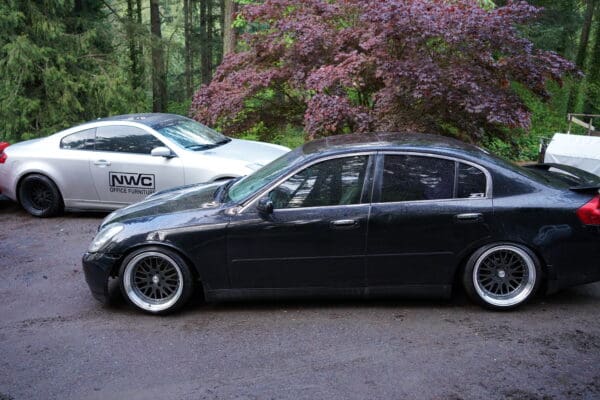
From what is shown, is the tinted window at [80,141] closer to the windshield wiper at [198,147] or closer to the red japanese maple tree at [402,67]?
the windshield wiper at [198,147]

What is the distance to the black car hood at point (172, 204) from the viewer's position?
5.24 metres

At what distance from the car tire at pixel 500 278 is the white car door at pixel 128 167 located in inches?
179

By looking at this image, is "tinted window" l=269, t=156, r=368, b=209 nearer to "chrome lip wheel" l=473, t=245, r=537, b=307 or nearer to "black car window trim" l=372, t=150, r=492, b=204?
"black car window trim" l=372, t=150, r=492, b=204

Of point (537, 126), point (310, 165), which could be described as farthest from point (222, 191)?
point (537, 126)

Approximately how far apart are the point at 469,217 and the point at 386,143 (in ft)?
3.29

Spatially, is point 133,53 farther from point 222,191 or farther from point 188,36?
point 222,191

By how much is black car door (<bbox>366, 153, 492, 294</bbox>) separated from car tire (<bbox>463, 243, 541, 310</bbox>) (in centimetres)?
15

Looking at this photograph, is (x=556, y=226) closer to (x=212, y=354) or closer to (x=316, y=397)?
(x=316, y=397)

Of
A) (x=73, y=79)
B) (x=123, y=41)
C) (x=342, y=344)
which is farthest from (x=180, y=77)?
(x=342, y=344)

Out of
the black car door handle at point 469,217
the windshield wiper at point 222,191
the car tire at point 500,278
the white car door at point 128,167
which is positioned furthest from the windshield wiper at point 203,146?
the car tire at point 500,278

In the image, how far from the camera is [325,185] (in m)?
4.99

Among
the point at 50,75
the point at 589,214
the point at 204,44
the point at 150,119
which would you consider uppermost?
the point at 204,44

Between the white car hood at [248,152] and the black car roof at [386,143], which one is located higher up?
the black car roof at [386,143]

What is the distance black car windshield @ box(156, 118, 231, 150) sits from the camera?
27.7 feet
